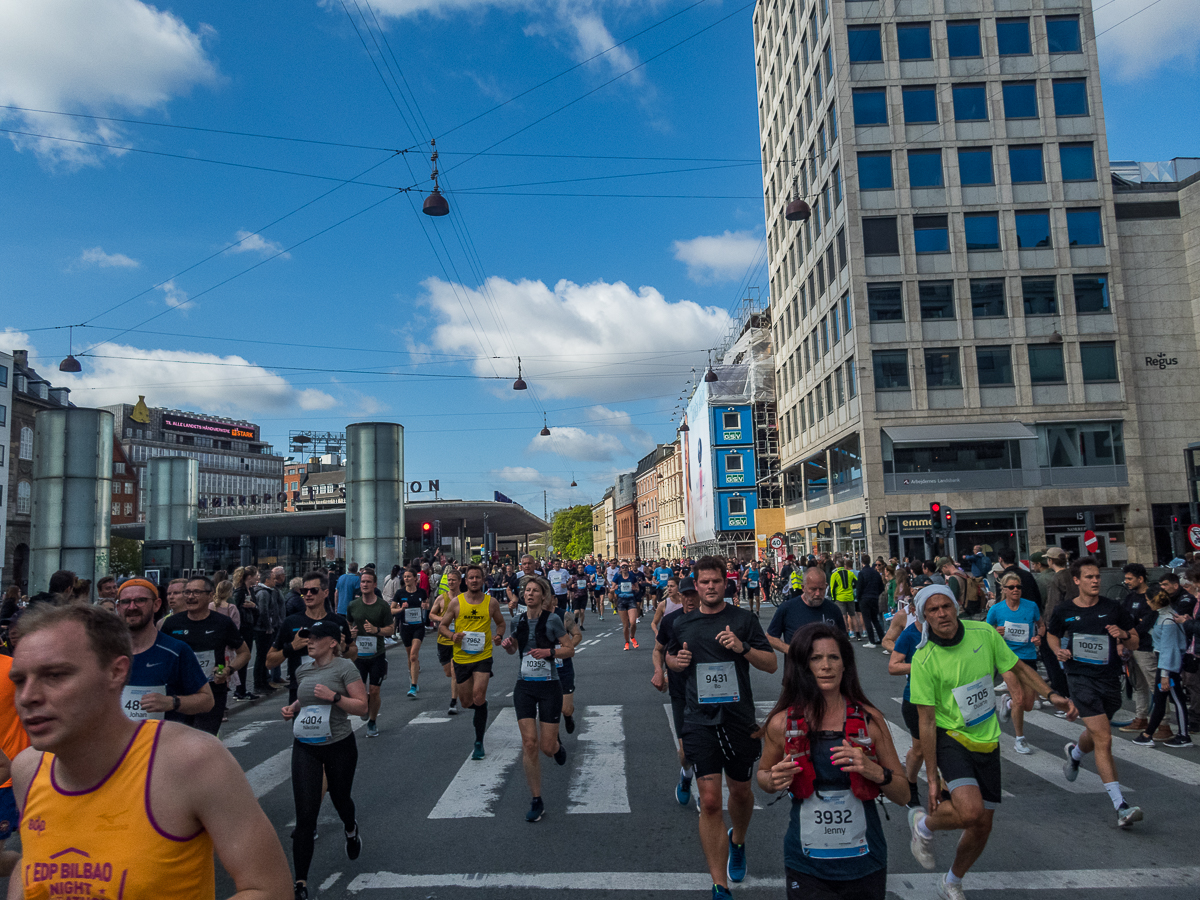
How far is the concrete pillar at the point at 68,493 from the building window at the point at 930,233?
30824 millimetres

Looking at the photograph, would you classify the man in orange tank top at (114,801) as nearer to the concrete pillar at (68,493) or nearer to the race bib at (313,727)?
the race bib at (313,727)

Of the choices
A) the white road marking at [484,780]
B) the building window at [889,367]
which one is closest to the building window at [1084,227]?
the building window at [889,367]

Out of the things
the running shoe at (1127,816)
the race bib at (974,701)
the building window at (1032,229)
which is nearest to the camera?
the race bib at (974,701)

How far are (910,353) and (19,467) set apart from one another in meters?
62.9

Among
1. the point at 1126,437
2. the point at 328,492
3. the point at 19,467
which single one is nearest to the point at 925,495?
the point at 1126,437

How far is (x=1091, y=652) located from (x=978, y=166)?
3342 cm

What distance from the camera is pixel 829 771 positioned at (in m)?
3.52

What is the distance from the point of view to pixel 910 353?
34531 mm

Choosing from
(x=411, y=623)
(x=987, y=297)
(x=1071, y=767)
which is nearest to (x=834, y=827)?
(x=1071, y=767)

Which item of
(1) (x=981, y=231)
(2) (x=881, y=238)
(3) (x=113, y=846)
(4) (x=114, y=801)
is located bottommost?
(3) (x=113, y=846)

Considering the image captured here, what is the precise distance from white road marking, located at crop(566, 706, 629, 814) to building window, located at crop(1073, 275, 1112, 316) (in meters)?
32.1

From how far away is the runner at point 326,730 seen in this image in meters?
5.35

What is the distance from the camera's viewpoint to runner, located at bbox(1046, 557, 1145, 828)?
6590mm

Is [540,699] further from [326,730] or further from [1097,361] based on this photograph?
[1097,361]
